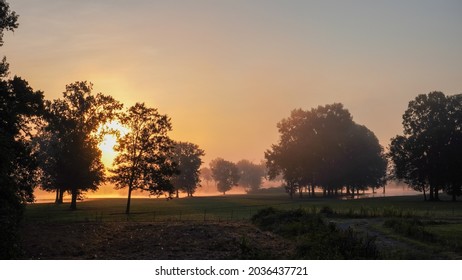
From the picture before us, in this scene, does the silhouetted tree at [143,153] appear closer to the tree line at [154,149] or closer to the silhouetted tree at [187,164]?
the tree line at [154,149]

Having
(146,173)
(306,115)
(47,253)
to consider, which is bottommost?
(47,253)

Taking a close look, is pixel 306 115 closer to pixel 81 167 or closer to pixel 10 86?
pixel 81 167

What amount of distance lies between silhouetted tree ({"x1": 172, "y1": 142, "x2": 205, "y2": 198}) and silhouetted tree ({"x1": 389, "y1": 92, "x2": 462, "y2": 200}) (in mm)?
60055

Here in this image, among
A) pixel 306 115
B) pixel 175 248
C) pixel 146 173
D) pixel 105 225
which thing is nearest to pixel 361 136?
pixel 306 115

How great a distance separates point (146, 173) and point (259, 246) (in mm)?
38305

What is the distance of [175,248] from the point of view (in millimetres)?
27078

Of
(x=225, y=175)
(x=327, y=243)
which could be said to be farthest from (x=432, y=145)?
(x=225, y=175)

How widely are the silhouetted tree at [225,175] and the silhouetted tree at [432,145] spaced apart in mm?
91445

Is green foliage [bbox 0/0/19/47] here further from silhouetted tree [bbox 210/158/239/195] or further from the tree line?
silhouetted tree [bbox 210/158/239/195]

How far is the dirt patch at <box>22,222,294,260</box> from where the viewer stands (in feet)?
82.4

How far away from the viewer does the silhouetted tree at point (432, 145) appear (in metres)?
78.9

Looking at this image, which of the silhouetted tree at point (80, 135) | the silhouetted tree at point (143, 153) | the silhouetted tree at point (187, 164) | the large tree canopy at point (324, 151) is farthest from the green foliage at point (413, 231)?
the silhouetted tree at point (187, 164)

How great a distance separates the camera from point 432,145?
265ft

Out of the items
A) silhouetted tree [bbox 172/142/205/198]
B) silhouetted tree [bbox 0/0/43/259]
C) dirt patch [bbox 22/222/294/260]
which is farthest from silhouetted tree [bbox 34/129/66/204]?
silhouetted tree [bbox 172/142/205/198]
